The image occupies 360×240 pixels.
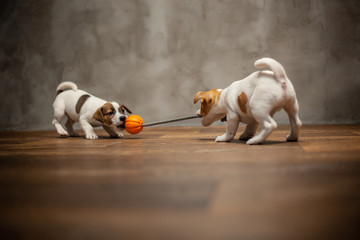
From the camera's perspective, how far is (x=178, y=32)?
461 centimetres

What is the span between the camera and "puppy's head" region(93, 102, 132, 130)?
2.56 metres

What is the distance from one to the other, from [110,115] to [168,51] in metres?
2.30

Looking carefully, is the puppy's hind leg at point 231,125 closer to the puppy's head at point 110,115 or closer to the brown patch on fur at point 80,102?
the puppy's head at point 110,115

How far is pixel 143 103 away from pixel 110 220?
405cm

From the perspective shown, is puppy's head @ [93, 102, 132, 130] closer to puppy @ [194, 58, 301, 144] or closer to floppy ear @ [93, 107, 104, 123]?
floppy ear @ [93, 107, 104, 123]

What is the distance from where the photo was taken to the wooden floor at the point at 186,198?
0.62m

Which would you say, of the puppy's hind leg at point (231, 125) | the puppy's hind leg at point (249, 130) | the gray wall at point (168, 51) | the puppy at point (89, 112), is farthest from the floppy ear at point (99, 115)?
the gray wall at point (168, 51)

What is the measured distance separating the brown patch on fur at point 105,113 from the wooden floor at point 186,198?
3.90 feet

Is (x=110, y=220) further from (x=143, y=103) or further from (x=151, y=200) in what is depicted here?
(x=143, y=103)

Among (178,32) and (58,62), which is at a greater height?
(178,32)

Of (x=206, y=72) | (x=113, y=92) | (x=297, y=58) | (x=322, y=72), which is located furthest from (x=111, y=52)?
(x=322, y=72)

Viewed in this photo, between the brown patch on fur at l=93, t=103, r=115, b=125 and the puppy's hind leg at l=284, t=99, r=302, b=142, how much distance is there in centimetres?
134

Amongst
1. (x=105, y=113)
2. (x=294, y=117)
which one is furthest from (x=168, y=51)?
(x=294, y=117)

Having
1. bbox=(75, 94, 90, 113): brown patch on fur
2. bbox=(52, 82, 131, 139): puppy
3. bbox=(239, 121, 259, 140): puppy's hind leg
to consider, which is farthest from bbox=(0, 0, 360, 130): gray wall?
bbox=(239, 121, 259, 140): puppy's hind leg
